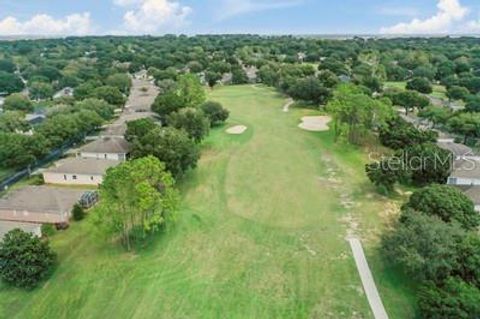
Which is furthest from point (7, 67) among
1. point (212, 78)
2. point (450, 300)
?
point (450, 300)

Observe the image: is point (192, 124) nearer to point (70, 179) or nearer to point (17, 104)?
point (70, 179)

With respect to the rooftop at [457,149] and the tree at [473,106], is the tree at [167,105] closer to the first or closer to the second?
the rooftop at [457,149]

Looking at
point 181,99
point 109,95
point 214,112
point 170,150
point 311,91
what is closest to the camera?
point 170,150

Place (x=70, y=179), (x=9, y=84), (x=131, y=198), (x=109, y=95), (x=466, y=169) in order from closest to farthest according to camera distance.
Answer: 1. (x=131, y=198)
2. (x=466, y=169)
3. (x=70, y=179)
4. (x=109, y=95)
5. (x=9, y=84)

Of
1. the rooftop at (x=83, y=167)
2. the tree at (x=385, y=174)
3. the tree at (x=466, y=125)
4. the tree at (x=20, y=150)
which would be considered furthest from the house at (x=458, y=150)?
the tree at (x=20, y=150)

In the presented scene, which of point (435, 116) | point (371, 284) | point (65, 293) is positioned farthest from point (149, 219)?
point (435, 116)

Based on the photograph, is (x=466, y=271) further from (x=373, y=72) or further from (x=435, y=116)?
(x=373, y=72)

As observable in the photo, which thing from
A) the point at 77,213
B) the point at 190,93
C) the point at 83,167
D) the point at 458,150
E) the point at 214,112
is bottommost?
the point at 77,213
